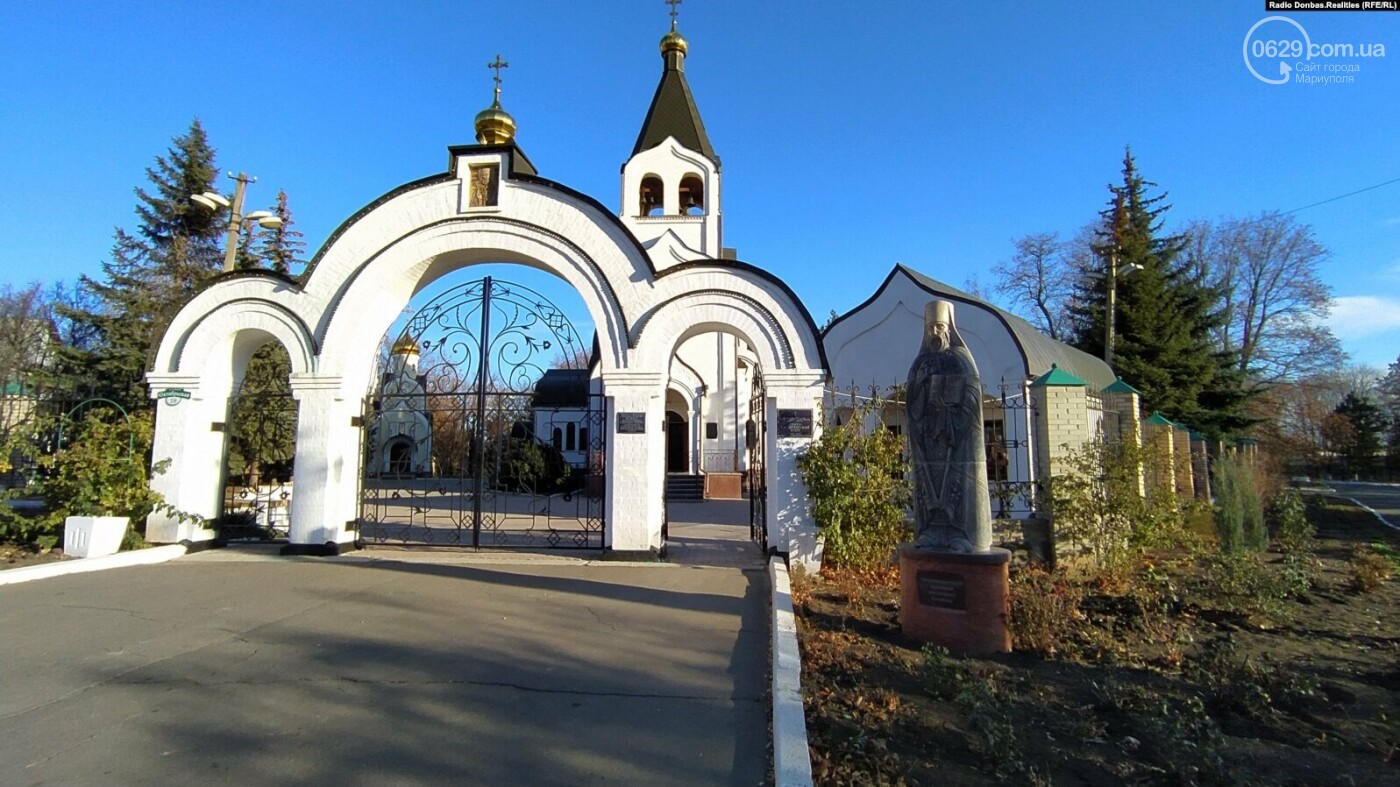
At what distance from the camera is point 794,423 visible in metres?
9.45

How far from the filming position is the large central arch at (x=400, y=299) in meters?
9.79

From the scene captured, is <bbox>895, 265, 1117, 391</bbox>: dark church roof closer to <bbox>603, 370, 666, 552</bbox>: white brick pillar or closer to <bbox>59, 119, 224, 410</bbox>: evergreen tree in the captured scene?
<bbox>603, 370, 666, 552</bbox>: white brick pillar

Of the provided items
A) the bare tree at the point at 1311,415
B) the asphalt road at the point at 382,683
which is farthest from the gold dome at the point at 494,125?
the bare tree at the point at 1311,415

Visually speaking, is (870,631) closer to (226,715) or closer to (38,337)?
(226,715)

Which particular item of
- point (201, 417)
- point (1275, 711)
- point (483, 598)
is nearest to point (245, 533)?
point (201, 417)

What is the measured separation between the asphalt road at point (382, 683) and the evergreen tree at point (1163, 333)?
21.9 metres

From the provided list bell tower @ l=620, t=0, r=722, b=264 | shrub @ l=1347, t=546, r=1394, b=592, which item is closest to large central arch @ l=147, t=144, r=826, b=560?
shrub @ l=1347, t=546, r=1394, b=592

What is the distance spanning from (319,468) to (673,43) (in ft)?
71.0

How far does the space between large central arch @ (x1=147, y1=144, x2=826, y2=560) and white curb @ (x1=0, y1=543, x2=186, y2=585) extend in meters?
0.49

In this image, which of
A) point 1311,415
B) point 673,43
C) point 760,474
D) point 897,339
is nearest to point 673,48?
point 673,43

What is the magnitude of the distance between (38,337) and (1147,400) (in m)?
46.7

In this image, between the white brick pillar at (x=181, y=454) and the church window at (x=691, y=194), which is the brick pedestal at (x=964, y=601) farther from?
the church window at (x=691, y=194)

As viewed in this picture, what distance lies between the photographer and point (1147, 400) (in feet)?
77.9

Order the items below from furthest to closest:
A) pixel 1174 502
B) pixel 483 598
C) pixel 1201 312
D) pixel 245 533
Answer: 1. pixel 1201 312
2. pixel 245 533
3. pixel 1174 502
4. pixel 483 598
